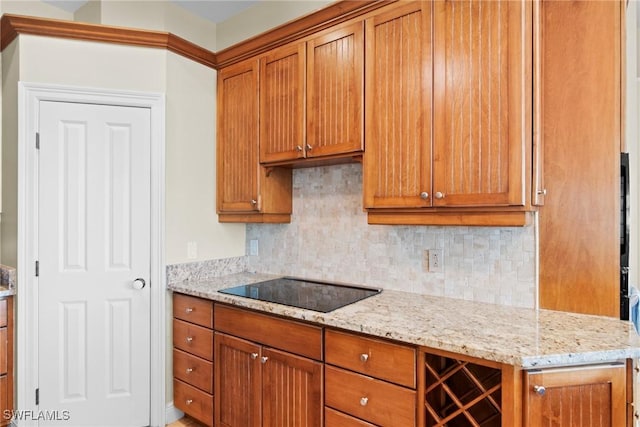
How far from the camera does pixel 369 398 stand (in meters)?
1.57

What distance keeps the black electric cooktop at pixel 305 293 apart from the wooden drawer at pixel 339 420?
1.47 ft

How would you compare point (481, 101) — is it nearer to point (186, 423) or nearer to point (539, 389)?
point (539, 389)

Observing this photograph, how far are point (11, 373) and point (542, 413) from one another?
9.28ft

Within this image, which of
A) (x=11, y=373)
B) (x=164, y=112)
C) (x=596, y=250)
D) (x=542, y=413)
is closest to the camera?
(x=542, y=413)

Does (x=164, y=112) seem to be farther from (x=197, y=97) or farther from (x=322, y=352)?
(x=322, y=352)

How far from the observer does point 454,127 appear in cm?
171

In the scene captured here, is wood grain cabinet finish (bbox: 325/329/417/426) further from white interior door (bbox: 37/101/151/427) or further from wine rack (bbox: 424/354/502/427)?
white interior door (bbox: 37/101/151/427)

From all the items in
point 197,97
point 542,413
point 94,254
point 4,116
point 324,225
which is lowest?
point 542,413

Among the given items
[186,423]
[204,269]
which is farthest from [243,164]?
[186,423]

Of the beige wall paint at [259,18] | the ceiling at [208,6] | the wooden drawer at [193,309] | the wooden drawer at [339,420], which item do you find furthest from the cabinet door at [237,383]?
the ceiling at [208,6]

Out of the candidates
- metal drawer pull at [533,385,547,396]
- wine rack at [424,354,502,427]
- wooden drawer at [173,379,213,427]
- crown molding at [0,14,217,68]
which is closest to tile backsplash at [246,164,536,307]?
wine rack at [424,354,502,427]

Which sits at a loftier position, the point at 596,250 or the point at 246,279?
the point at 596,250

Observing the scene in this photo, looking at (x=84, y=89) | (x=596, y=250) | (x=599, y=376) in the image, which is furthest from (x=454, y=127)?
(x=84, y=89)

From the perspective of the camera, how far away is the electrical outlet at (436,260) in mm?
2062
